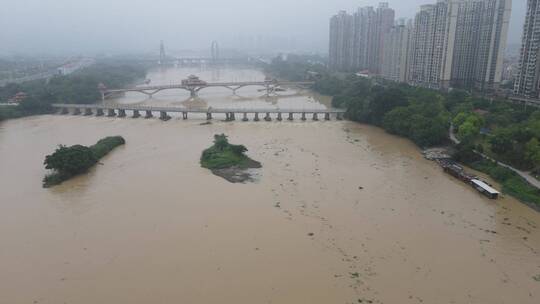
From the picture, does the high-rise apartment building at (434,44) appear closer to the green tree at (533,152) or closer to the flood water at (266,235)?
the flood water at (266,235)

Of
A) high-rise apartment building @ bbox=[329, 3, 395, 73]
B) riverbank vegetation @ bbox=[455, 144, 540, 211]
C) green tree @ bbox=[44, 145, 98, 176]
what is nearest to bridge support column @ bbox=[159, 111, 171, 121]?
green tree @ bbox=[44, 145, 98, 176]

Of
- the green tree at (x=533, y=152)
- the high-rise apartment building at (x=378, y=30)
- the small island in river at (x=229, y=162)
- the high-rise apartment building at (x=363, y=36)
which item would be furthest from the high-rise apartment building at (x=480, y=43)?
the small island in river at (x=229, y=162)

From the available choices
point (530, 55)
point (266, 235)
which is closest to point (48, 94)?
point (266, 235)

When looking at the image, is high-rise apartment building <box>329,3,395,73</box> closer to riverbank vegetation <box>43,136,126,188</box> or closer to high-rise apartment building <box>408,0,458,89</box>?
high-rise apartment building <box>408,0,458,89</box>

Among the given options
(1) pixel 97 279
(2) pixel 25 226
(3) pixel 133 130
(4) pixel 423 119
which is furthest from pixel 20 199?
(4) pixel 423 119

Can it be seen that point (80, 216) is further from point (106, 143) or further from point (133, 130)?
point (133, 130)

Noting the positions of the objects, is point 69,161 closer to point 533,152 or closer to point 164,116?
point 164,116
